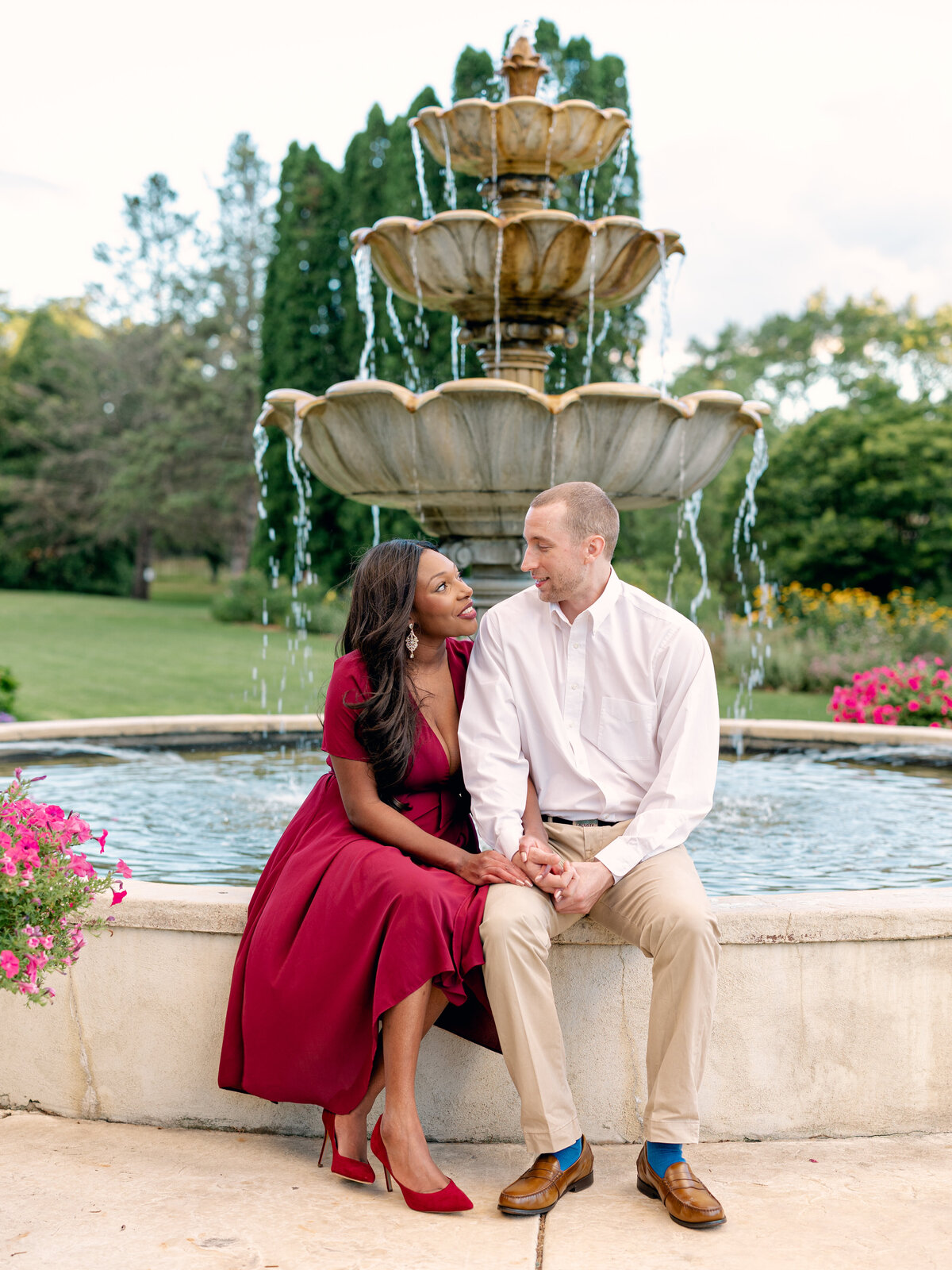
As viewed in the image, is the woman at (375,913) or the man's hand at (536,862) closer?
the woman at (375,913)

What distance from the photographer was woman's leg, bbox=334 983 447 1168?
113 inches

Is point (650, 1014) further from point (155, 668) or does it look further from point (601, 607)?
point (155, 668)

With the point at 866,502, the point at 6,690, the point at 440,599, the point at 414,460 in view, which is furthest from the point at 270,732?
the point at 866,502

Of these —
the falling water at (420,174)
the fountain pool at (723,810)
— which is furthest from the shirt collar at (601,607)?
the falling water at (420,174)

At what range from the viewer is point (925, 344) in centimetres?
3350

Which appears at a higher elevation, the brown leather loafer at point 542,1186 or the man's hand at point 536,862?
the man's hand at point 536,862

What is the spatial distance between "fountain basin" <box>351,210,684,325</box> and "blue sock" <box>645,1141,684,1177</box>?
4.13 metres

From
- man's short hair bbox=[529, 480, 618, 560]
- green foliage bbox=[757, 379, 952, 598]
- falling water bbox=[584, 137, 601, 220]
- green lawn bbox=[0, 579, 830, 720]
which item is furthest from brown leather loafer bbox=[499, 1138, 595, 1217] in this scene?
falling water bbox=[584, 137, 601, 220]

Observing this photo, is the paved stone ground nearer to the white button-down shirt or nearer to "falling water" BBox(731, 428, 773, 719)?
the white button-down shirt

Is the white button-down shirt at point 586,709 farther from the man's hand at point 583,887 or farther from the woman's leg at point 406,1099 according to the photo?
the woman's leg at point 406,1099

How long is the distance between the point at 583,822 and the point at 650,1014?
1.91ft

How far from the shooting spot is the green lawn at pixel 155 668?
1446cm

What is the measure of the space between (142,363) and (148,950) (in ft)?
124

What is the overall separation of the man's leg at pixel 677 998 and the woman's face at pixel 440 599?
34.4 inches
